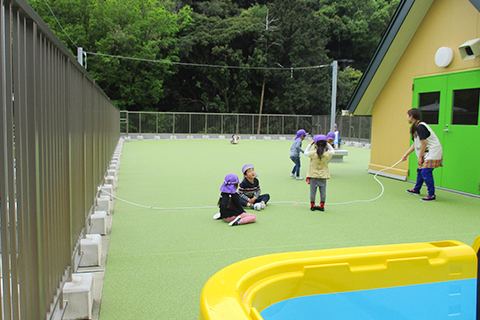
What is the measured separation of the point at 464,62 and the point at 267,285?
861cm

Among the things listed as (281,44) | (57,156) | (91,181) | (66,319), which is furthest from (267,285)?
(281,44)

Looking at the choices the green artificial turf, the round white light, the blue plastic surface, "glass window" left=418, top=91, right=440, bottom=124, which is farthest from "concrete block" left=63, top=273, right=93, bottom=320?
the round white light

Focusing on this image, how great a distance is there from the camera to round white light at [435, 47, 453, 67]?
9.73m

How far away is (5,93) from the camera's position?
189cm

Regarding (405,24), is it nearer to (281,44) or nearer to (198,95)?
(281,44)

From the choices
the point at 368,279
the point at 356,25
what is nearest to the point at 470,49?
the point at 368,279

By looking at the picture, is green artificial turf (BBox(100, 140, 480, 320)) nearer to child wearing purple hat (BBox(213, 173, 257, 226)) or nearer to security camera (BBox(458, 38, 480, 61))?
child wearing purple hat (BBox(213, 173, 257, 226))

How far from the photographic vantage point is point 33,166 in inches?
96.0

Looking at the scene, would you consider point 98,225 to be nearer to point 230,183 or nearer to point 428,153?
point 230,183

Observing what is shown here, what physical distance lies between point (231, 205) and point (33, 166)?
14.5 feet

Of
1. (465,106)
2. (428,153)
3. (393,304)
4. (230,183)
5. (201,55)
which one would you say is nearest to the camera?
(393,304)

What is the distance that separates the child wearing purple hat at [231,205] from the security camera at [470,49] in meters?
6.29

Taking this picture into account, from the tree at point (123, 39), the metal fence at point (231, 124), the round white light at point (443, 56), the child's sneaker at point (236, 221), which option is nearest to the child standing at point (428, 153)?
the round white light at point (443, 56)

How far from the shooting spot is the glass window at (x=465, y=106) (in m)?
8.95
